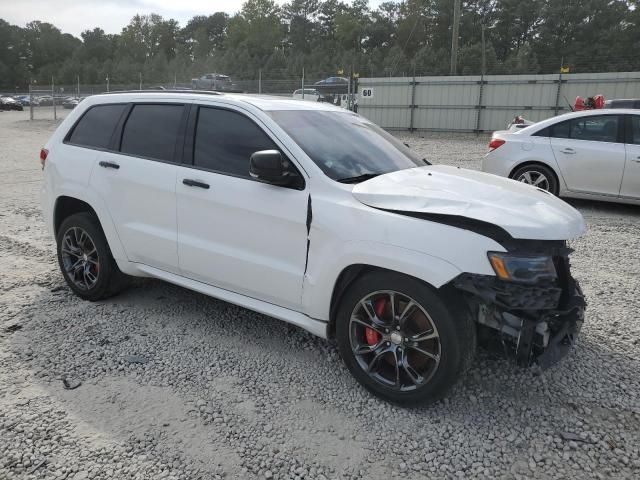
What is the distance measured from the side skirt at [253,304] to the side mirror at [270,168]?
826 millimetres

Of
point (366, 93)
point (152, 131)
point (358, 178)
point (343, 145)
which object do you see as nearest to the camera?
point (358, 178)

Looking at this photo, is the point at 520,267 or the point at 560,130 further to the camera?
the point at 560,130

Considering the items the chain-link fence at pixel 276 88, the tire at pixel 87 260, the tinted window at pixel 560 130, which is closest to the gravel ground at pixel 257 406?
the tire at pixel 87 260

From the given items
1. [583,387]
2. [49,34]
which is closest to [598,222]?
[583,387]

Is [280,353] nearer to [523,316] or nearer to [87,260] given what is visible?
[523,316]

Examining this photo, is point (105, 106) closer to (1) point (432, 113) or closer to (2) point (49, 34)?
(1) point (432, 113)

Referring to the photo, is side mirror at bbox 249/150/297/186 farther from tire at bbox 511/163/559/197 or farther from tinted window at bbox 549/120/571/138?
tinted window at bbox 549/120/571/138

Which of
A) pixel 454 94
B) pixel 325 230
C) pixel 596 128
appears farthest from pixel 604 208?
pixel 454 94

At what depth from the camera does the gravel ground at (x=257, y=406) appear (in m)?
2.62

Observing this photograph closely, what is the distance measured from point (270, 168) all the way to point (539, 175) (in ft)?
20.4

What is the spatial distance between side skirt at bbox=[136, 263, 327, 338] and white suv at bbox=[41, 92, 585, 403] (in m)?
0.01

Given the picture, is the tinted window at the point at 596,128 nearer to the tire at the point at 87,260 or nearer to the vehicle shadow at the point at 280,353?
the vehicle shadow at the point at 280,353

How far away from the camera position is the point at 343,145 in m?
3.71

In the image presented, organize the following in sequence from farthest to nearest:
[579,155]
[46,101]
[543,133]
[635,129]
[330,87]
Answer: [46,101] → [330,87] → [543,133] → [579,155] → [635,129]
